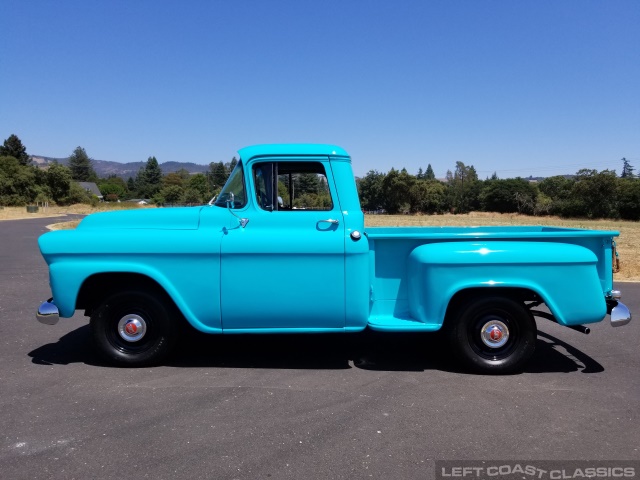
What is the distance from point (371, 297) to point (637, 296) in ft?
20.6

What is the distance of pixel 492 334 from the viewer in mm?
4578

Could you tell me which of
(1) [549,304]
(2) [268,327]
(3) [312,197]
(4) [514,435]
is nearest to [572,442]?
(4) [514,435]

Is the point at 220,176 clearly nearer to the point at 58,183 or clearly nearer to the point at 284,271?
the point at 284,271

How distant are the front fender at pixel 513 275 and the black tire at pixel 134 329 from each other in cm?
237

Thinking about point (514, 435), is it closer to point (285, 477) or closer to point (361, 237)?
point (285, 477)

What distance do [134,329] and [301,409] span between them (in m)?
1.86

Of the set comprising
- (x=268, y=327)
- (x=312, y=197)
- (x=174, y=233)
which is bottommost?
(x=268, y=327)

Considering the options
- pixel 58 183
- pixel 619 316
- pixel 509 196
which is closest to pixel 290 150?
pixel 619 316

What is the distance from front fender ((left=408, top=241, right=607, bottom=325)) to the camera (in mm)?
4367

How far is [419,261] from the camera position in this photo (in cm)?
446

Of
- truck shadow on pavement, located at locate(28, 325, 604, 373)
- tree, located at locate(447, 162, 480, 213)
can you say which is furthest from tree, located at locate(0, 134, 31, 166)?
truck shadow on pavement, located at locate(28, 325, 604, 373)

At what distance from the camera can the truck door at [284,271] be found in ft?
14.5

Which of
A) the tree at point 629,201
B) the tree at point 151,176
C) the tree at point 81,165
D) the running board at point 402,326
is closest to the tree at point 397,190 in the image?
the tree at point 629,201

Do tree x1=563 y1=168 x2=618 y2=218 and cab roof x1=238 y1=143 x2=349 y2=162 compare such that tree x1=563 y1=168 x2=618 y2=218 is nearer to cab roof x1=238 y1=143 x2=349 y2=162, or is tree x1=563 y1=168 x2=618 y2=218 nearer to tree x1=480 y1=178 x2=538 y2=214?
tree x1=480 y1=178 x2=538 y2=214
